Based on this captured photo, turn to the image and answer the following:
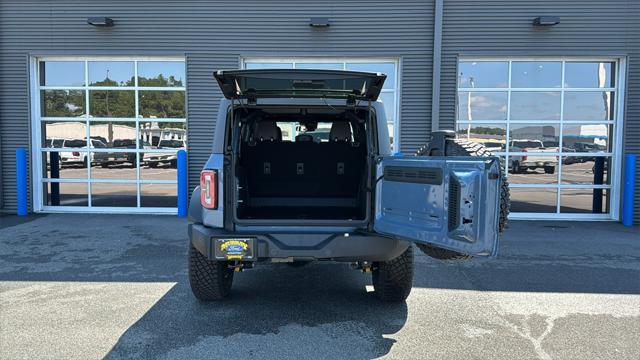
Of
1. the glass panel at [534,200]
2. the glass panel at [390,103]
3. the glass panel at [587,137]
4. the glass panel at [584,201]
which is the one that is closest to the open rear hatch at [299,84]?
the glass panel at [390,103]

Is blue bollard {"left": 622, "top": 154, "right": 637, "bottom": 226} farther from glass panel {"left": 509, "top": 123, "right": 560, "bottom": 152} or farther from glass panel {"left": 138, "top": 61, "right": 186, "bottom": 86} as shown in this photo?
glass panel {"left": 138, "top": 61, "right": 186, "bottom": 86}

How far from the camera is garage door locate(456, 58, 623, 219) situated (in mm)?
9516

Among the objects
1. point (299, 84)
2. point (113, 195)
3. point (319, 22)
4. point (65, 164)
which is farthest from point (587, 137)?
point (65, 164)

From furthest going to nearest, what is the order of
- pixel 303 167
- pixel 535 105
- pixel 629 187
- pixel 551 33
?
pixel 535 105 → pixel 551 33 → pixel 629 187 → pixel 303 167

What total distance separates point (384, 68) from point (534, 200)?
14.2ft

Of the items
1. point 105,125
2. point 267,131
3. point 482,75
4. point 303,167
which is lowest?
point 303,167

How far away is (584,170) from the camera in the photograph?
9.66 metres

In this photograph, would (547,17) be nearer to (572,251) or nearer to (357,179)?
(572,251)

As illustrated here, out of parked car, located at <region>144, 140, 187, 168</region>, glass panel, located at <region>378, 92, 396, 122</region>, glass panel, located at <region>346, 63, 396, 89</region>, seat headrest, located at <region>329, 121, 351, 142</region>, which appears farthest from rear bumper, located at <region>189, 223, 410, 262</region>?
parked car, located at <region>144, 140, 187, 168</region>

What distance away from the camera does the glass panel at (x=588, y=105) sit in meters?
9.51

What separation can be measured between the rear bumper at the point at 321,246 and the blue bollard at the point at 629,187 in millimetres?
7621

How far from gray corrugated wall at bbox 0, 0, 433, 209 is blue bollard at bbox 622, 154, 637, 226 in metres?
4.00


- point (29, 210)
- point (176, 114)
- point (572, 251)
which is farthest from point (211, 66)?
point (572, 251)

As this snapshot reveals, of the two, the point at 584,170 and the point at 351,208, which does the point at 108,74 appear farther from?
the point at 584,170
